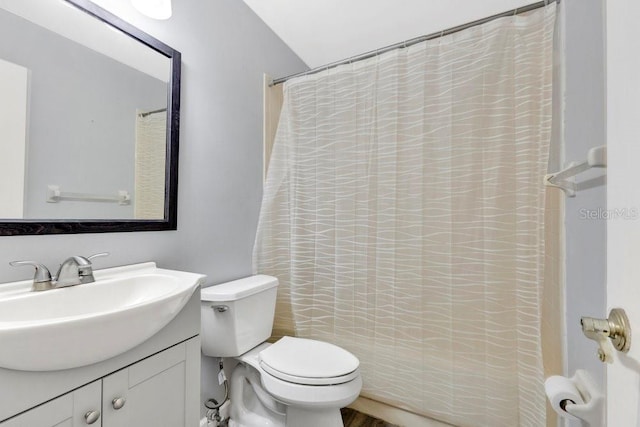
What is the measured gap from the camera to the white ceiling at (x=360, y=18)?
5.29 feet

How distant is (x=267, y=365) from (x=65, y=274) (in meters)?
0.83

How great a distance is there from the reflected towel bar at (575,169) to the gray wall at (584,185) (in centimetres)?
5

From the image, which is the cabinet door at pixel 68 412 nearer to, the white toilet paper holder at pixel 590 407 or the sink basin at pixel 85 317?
the sink basin at pixel 85 317

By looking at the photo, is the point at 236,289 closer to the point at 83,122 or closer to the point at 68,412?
the point at 68,412

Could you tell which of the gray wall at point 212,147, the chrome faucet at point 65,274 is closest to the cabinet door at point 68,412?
the chrome faucet at point 65,274

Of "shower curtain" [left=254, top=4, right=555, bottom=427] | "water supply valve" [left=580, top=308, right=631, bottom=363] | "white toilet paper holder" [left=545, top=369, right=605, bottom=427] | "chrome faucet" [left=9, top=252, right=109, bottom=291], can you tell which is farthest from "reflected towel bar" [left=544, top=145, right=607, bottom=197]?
"chrome faucet" [left=9, top=252, right=109, bottom=291]

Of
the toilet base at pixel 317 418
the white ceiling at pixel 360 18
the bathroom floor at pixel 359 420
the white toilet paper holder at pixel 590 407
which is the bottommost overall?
the bathroom floor at pixel 359 420

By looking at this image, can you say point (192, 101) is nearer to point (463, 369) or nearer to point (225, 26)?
point (225, 26)

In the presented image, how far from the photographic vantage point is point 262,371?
129 centimetres

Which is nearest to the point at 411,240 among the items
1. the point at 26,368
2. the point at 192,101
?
the point at 192,101

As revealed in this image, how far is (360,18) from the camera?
68.4 inches

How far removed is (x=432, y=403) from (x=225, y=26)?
2.25 metres

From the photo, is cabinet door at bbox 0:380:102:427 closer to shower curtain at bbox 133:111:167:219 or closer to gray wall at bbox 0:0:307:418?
gray wall at bbox 0:0:307:418
